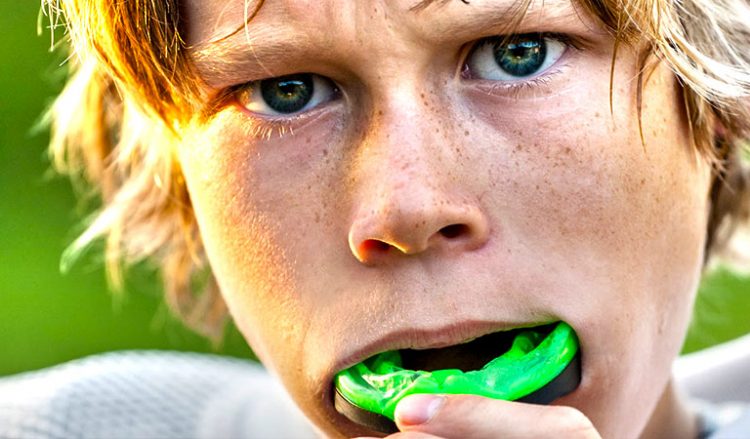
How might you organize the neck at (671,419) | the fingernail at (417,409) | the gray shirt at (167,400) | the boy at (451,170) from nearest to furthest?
1. the fingernail at (417,409)
2. the boy at (451,170)
3. the neck at (671,419)
4. the gray shirt at (167,400)

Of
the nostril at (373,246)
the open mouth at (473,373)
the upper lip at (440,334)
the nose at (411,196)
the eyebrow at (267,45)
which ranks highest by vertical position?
the eyebrow at (267,45)

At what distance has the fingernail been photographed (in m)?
1.17

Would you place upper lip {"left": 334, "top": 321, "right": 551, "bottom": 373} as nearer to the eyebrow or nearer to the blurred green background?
the eyebrow

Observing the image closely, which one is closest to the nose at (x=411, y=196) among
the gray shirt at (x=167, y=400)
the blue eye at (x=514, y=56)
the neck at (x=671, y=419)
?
the blue eye at (x=514, y=56)

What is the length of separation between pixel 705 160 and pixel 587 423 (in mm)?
444

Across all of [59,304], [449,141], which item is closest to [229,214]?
[449,141]

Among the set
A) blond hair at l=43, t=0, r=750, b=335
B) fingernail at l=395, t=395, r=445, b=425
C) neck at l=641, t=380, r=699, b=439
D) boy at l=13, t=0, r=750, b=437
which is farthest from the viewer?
neck at l=641, t=380, r=699, b=439

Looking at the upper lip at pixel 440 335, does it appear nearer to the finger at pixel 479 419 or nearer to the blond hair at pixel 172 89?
the finger at pixel 479 419

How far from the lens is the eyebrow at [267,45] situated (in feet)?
4.27

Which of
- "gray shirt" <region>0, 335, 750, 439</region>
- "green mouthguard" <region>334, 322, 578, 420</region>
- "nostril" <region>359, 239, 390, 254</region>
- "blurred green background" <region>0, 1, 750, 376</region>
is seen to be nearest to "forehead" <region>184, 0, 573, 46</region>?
"nostril" <region>359, 239, 390, 254</region>

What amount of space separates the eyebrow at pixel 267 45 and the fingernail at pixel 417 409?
41cm

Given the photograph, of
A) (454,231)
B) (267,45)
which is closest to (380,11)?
(267,45)

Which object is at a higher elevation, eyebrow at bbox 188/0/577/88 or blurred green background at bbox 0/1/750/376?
eyebrow at bbox 188/0/577/88

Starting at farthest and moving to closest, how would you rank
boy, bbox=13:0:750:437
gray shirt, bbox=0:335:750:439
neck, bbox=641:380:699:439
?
gray shirt, bbox=0:335:750:439 → neck, bbox=641:380:699:439 → boy, bbox=13:0:750:437
